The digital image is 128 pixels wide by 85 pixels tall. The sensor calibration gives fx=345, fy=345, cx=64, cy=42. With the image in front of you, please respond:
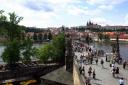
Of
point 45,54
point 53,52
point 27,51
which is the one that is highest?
point 27,51

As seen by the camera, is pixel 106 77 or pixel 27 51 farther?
pixel 27 51

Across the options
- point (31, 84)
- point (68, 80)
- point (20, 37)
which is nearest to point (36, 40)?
point (20, 37)

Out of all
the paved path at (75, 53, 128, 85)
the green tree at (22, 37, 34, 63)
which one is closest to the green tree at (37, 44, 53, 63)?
the green tree at (22, 37, 34, 63)

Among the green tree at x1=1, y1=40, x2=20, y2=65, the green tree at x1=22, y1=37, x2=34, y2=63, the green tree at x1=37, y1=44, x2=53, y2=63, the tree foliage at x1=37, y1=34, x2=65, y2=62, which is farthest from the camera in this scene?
the tree foliage at x1=37, y1=34, x2=65, y2=62

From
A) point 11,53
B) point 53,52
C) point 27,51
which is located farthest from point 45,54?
point 11,53

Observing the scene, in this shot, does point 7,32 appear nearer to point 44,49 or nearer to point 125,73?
point 44,49

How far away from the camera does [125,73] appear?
3450 cm

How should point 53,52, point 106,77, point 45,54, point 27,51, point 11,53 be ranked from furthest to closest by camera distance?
point 53,52
point 45,54
point 27,51
point 11,53
point 106,77

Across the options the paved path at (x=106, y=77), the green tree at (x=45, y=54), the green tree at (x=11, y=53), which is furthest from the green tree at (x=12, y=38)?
the paved path at (x=106, y=77)

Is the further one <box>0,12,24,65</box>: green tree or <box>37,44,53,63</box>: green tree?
<box>37,44,53,63</box>: green tree

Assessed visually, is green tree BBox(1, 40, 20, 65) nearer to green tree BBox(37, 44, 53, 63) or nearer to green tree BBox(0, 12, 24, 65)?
green tree BBox(0, 12, 24, 65)

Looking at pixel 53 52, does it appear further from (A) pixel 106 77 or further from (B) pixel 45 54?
(A) pixel 106 77

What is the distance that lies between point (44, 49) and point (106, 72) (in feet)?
115

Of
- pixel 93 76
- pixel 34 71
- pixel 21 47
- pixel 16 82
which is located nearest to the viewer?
pixel 93 76
